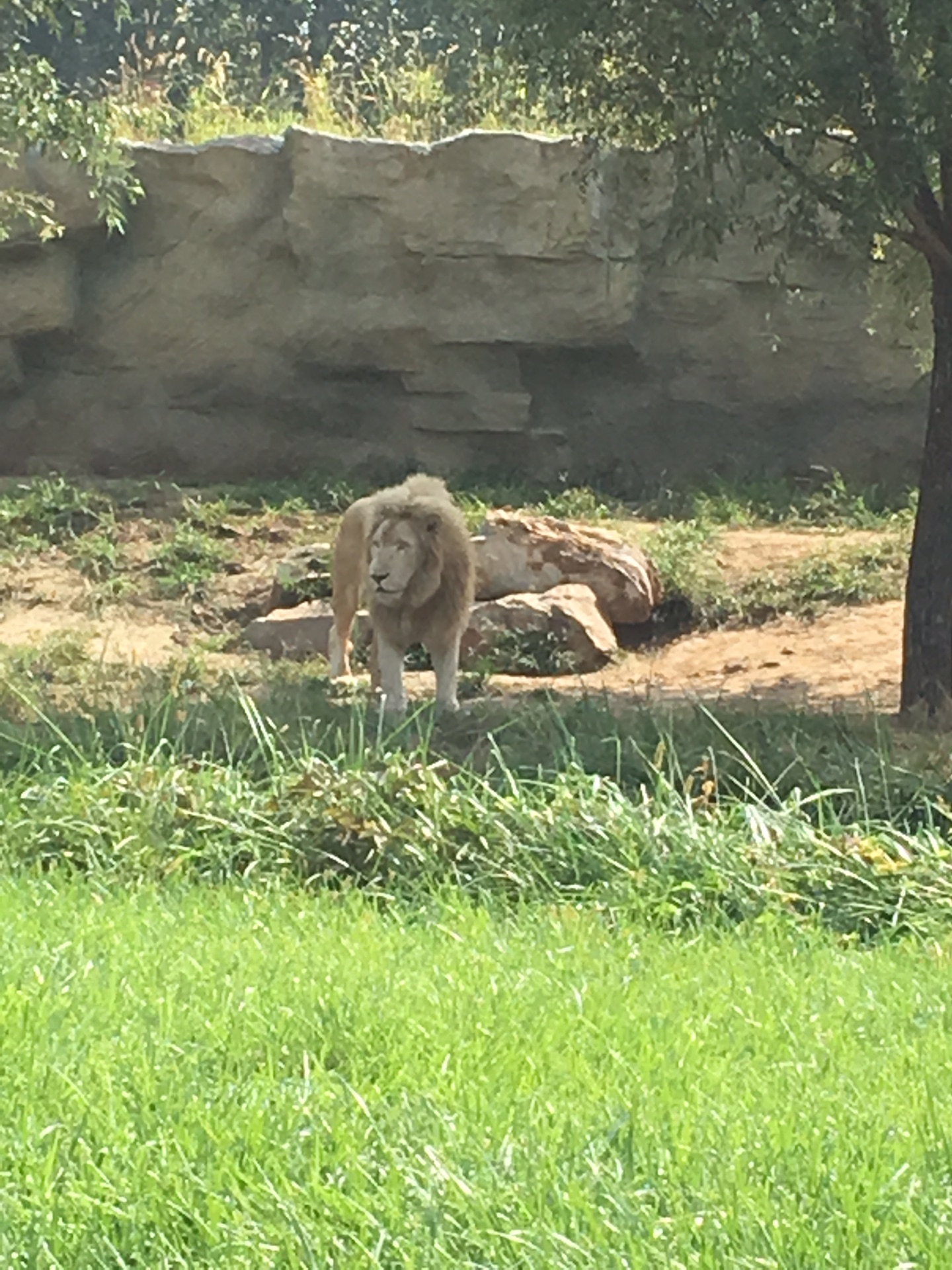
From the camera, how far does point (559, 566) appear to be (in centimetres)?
1380

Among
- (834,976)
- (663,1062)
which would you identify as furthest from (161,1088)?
(834,976)

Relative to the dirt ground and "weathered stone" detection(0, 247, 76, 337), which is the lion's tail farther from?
"weathered stone" detection(0, 247, 76, 337)

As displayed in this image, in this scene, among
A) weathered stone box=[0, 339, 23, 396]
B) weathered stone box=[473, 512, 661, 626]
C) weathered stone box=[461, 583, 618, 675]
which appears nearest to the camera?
weathered stone box=[461, 583, 618, 675]

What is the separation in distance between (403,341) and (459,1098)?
15781 millimetres

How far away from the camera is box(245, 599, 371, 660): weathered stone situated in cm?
1271

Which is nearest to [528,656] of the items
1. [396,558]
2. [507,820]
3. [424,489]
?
[424,489]

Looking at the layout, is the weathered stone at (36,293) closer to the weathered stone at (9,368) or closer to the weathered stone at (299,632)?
the weathered stone at (9,368)

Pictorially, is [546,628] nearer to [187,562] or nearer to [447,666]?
[447,666]

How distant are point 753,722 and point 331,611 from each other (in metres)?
4.40

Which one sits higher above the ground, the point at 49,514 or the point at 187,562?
the point at 49,514

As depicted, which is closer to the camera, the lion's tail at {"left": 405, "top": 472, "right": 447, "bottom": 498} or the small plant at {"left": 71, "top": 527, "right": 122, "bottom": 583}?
the lion's tail at {"left": 405, "top": 472, "right": 447, "bottom": 498}

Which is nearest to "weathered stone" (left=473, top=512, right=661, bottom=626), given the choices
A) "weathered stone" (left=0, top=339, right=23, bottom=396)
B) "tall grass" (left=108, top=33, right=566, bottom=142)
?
"tall grass" (left=108, top=33, right=566, bottom=142)

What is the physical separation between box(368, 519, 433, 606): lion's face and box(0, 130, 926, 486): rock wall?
8479 millimetres

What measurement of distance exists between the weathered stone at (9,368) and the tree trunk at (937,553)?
11.3 m
